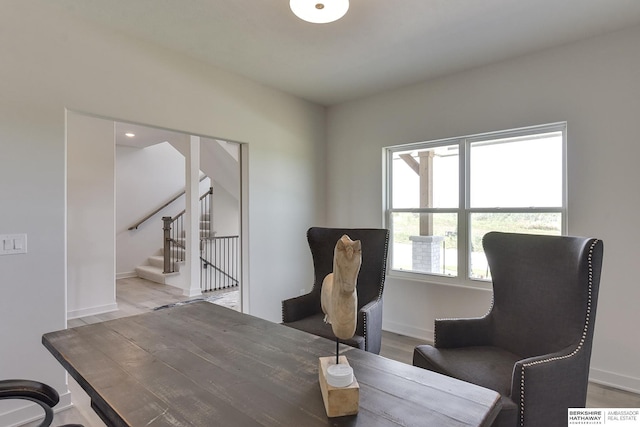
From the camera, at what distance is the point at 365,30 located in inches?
96.4

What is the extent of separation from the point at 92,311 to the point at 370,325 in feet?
12.9

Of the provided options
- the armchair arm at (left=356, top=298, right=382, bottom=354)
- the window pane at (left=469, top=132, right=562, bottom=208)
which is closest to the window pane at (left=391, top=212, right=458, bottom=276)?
the window pane at (left=469, top=132, right=562, bottom=208)

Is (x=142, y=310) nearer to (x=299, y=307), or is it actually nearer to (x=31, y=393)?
(x=299, y=307)

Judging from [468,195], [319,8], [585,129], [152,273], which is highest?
[319,8]

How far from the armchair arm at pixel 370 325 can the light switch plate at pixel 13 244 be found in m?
2.20

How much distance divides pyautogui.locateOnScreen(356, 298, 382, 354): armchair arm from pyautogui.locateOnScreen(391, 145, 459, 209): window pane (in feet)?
4.83

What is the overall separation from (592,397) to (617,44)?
257cm

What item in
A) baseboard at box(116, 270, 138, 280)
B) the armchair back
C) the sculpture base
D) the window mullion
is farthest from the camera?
baseboard at box(116, 270, 138, 280)

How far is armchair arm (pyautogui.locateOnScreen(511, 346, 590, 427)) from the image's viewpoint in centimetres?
148

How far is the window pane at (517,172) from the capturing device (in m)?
2.80

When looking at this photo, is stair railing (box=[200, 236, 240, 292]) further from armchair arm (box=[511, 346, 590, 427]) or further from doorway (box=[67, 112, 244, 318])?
armchair arm (box=[511, 346, 590, 427])

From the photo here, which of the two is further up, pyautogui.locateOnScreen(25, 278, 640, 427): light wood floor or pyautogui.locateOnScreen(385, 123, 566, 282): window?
pyautogui.locateOnScreen(385, 123, 566, 282): window

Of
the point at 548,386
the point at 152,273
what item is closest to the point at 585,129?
the point at 548,386

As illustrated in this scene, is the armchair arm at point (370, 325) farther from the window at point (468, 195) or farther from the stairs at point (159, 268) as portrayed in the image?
the stairs at point (159, 268)
